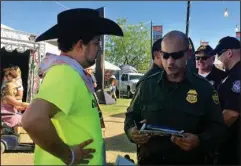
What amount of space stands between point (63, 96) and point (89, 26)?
0.44 m

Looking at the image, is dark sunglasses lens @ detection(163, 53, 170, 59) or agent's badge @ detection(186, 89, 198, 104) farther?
dark sunglasses lens @ detection(163, 53, 170, 59)

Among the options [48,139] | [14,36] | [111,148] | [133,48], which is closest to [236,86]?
[48,139]

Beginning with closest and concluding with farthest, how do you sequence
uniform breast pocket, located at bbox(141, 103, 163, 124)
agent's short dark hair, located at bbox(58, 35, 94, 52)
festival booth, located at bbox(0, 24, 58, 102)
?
agent's short dark hair, located at bbox(58, 35, 94, 52) < uniform breast pocket, located at bbox(141, 103, 163, 124) < festival booth, located at bbox(0, 24, 58, 102)

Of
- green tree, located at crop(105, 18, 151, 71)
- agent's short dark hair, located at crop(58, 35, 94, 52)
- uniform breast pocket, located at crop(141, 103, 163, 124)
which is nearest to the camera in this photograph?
agent's short dark hair, located at crop(58, 35, 94, 52)

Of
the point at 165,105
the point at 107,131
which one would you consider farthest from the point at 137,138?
the point at 107,131

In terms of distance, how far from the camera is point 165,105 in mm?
2494

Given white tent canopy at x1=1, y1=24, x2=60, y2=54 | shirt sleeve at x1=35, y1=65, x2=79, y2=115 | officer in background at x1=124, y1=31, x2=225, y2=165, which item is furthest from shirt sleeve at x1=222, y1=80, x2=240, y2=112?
white tent canopy at x1=1, y1=24, x2=60, y2=54

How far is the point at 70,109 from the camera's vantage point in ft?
5.14

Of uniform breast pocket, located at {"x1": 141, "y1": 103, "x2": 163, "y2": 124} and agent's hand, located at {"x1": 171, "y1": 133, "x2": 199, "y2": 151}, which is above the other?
uniform breast pocket, located at {"x1": 141, "y1": 103, "x2": 163, "y2": 124}

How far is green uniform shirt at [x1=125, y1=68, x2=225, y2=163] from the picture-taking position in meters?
2.42

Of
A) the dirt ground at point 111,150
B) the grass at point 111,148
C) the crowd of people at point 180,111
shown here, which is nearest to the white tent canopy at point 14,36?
the grass at point 111,148

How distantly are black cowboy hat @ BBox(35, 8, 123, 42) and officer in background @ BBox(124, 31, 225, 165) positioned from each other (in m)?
0.89

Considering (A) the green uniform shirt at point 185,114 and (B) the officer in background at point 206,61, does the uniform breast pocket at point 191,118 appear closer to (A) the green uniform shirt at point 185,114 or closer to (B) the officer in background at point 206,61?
(A) the green uniform shirt at point 185,114

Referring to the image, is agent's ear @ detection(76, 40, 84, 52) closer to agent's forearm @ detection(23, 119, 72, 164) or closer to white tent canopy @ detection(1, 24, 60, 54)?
agent's forearm @ detection(23, 119, 72, 164)
